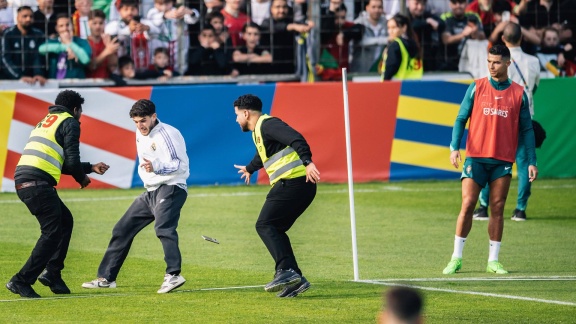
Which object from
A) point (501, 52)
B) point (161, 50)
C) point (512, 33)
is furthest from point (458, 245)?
point (161, 50)

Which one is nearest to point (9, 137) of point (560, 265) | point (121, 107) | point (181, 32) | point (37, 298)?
point (121, 107)

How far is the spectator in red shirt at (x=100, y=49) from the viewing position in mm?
19594

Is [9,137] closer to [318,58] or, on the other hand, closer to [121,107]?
[121,107]

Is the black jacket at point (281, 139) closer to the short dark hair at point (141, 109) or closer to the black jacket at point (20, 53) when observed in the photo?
the short dark hair at point (141, 109)

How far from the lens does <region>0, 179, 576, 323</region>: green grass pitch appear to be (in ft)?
31.7

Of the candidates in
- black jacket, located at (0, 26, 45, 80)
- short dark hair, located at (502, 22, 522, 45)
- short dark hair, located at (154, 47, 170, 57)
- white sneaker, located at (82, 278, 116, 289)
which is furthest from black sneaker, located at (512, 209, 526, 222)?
black jacket, located at (0, 26, 45, 80)

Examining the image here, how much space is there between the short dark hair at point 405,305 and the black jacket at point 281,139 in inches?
195

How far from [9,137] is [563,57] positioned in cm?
1043

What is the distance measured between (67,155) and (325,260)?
3.51m

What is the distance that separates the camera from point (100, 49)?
1986cm

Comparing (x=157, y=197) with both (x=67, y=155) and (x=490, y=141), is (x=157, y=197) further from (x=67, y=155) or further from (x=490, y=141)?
(x=490, y=141)

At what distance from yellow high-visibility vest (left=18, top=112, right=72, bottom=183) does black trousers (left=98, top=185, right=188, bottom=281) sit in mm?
801

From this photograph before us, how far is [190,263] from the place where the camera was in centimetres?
1259

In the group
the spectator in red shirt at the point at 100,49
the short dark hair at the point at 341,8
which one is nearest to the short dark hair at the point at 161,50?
the spectator in red shirt at the point at 100,49
